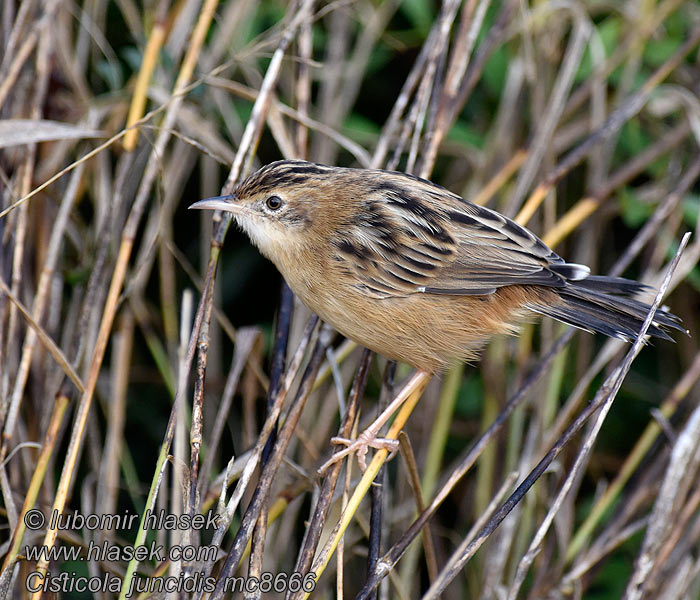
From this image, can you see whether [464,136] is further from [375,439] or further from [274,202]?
[375,439]

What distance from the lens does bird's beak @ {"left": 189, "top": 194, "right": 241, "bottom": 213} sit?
3695mm

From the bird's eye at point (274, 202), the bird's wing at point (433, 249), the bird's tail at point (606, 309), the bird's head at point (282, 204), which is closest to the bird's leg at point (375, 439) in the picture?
the bird's wing at point (433, 249)

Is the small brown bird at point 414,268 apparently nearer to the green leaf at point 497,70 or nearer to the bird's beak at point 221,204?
the bird's beak at point 221,204

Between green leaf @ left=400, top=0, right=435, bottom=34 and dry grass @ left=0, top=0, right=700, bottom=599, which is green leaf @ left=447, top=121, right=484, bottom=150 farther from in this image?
green leaf @ left=400, top=0, right=435, bottom=34

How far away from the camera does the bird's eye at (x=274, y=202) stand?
153 inches

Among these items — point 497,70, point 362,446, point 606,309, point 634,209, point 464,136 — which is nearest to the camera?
point 606,309

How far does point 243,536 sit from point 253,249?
271 centimetres

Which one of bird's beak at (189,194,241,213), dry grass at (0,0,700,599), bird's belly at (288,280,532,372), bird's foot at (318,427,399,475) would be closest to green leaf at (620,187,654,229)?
dry grass at (0,0,700,599)

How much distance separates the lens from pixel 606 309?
140 inches

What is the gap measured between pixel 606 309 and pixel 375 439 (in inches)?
48.8

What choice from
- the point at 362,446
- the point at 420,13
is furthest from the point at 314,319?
the point at 420,13

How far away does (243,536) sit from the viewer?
2.95m

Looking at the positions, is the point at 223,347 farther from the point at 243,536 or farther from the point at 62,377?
the point at 243,536

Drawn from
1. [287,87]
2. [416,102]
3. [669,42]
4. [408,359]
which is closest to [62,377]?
[408,359]
